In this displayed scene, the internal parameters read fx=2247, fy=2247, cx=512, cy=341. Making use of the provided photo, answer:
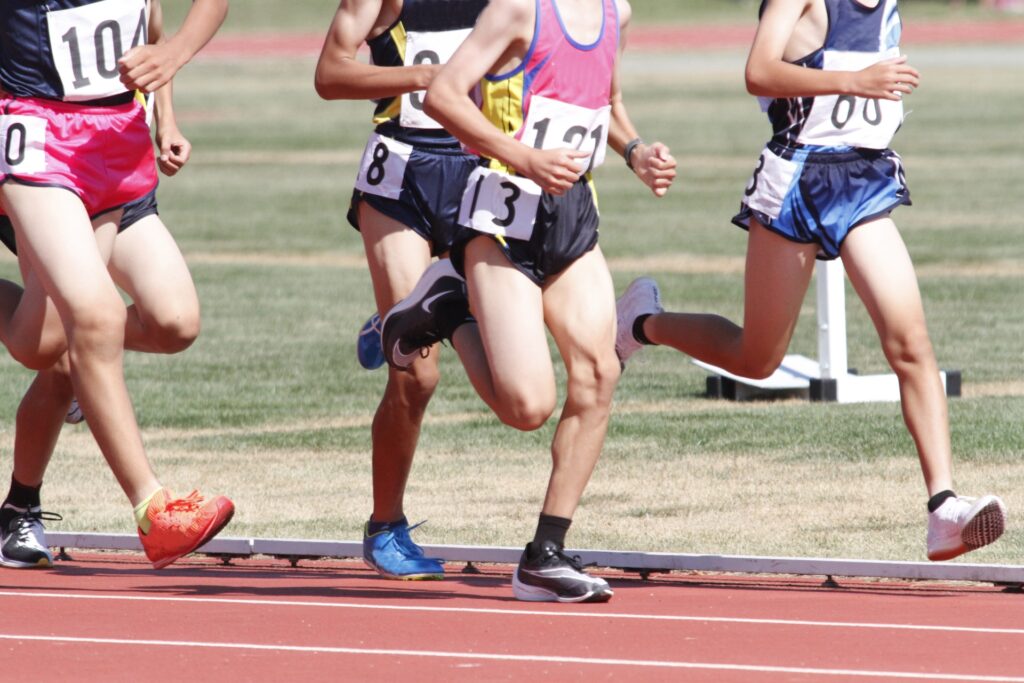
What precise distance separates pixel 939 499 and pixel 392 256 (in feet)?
6.51

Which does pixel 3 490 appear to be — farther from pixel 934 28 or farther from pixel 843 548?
pixel 934 28

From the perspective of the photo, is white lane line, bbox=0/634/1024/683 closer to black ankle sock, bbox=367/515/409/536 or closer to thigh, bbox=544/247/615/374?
thigh, bbox=544/247/615/374

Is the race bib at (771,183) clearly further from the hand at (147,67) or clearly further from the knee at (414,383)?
the hand at (147,67)

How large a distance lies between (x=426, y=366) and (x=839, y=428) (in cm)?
348

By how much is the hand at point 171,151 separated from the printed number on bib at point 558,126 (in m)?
1.46

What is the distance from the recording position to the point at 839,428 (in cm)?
1058

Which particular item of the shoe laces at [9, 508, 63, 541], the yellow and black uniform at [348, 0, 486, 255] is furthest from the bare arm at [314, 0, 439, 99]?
the shoe laces at [9, 508, 63, 541]

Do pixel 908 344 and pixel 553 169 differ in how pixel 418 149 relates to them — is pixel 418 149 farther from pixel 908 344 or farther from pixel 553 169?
pixel 908 344

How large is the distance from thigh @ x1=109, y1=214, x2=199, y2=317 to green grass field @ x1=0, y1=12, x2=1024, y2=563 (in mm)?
1458

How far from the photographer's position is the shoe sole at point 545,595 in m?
6.96

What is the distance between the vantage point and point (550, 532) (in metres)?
7.02

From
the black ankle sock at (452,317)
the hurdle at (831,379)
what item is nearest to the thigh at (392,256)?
the black ankle sock at (452,317)

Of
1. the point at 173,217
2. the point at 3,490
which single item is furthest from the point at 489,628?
the point at 173,217

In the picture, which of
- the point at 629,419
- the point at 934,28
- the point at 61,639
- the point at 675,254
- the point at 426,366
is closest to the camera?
the point at 61,639
